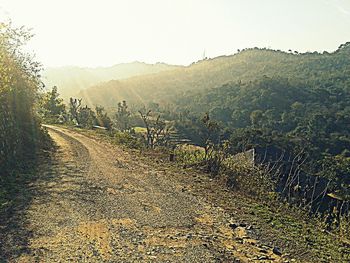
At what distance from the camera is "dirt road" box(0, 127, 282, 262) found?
18.2 ft

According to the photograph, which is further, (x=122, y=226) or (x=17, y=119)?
(x=17, y=119)

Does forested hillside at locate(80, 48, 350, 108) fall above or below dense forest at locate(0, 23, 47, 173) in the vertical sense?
above

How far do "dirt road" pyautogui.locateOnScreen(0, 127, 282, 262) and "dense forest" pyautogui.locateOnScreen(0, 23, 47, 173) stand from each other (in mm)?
1964

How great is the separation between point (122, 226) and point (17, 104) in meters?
9.38

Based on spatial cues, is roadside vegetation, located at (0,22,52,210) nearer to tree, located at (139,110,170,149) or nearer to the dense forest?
the dense forest

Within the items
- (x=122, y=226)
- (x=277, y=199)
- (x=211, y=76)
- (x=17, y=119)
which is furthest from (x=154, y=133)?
(x=211, y=76)

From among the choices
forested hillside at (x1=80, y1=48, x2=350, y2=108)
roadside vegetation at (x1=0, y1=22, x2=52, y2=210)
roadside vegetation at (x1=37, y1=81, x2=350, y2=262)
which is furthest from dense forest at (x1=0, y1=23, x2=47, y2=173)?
forested hillside at (x1=80, y1=48, x2=350, y2=108)

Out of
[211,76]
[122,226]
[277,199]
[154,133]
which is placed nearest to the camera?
[122,226]

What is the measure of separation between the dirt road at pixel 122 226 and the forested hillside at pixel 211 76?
106 metres

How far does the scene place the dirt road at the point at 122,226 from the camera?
5.55 metres

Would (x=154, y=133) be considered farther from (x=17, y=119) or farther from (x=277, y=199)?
(x=277, y=199)

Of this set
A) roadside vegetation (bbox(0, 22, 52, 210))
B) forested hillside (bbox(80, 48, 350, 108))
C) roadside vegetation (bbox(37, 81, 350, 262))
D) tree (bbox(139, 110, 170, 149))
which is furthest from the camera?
forested hillside (bbox(80, 48, 350, 108))

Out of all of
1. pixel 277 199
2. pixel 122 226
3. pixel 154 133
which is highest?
pixel 154 133

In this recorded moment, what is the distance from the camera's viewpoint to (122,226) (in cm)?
668
